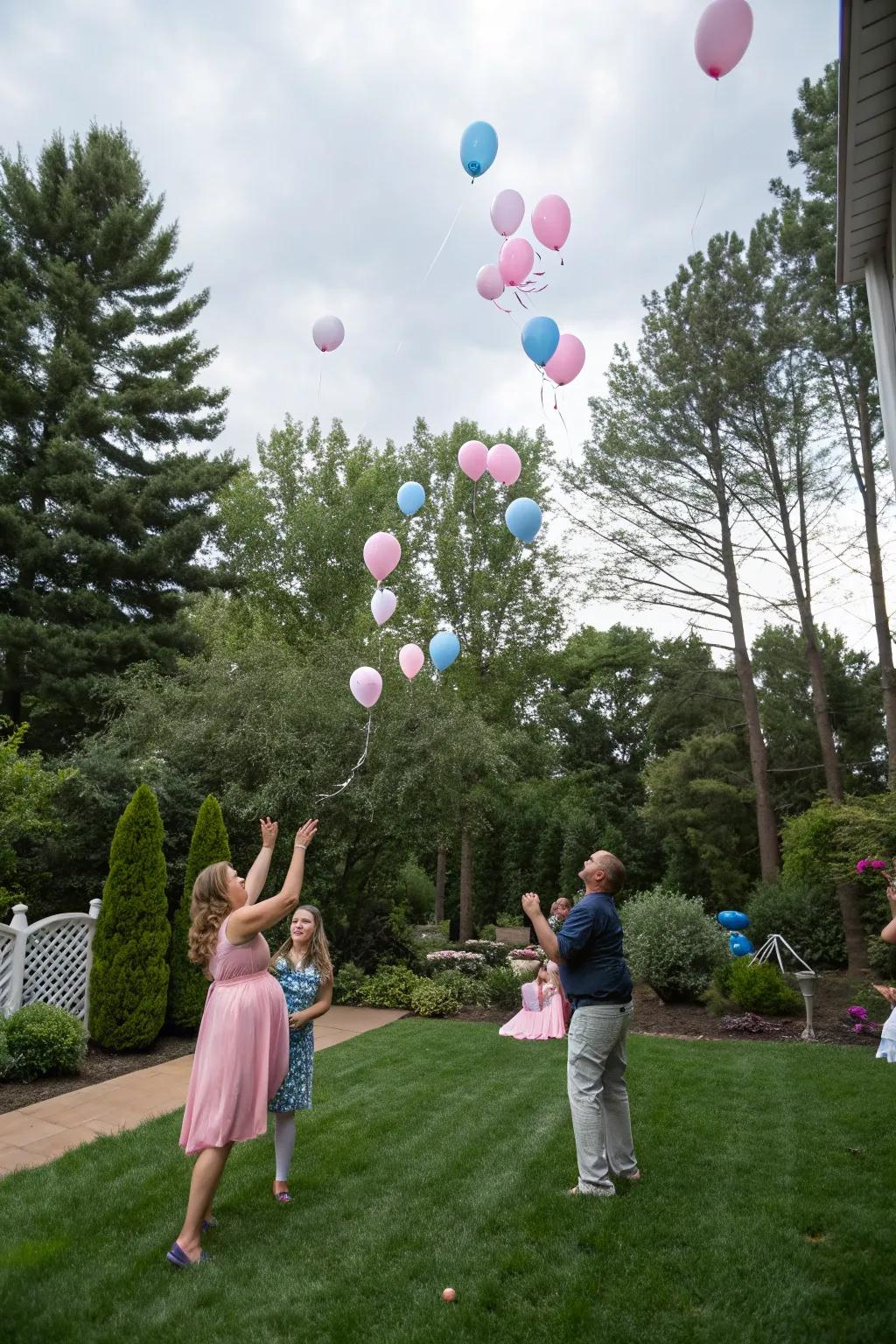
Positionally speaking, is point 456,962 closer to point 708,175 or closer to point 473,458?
point 473,458

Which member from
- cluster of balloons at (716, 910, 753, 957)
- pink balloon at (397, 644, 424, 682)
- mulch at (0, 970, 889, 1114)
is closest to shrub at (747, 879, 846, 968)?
mulch at (0, 970, 889, 1114)

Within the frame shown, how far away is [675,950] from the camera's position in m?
9.88

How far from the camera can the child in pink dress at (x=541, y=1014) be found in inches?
307

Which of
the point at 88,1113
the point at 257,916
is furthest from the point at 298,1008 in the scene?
the point at 88,1113

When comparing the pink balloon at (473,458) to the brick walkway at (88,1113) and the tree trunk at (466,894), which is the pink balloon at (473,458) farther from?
the tree trunk at (466,894)

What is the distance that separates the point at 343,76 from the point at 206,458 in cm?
1054

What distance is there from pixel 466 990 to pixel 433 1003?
30.2 inches

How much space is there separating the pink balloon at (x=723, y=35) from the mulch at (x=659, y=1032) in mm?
7836

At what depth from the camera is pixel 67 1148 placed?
4.70m

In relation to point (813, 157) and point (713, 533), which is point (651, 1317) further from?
point (813, 157)

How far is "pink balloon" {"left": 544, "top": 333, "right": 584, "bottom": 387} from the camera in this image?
686 centimetres

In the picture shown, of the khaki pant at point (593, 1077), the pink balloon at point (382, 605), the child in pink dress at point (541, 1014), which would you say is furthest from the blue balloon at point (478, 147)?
the child in pink dress at point (541, 1014)

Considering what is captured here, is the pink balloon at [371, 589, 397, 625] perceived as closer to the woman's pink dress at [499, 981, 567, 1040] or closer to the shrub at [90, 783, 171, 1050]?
the shrub at [90, 783, 171, 1050]

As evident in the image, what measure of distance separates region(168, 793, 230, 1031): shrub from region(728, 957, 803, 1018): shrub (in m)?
5.90
